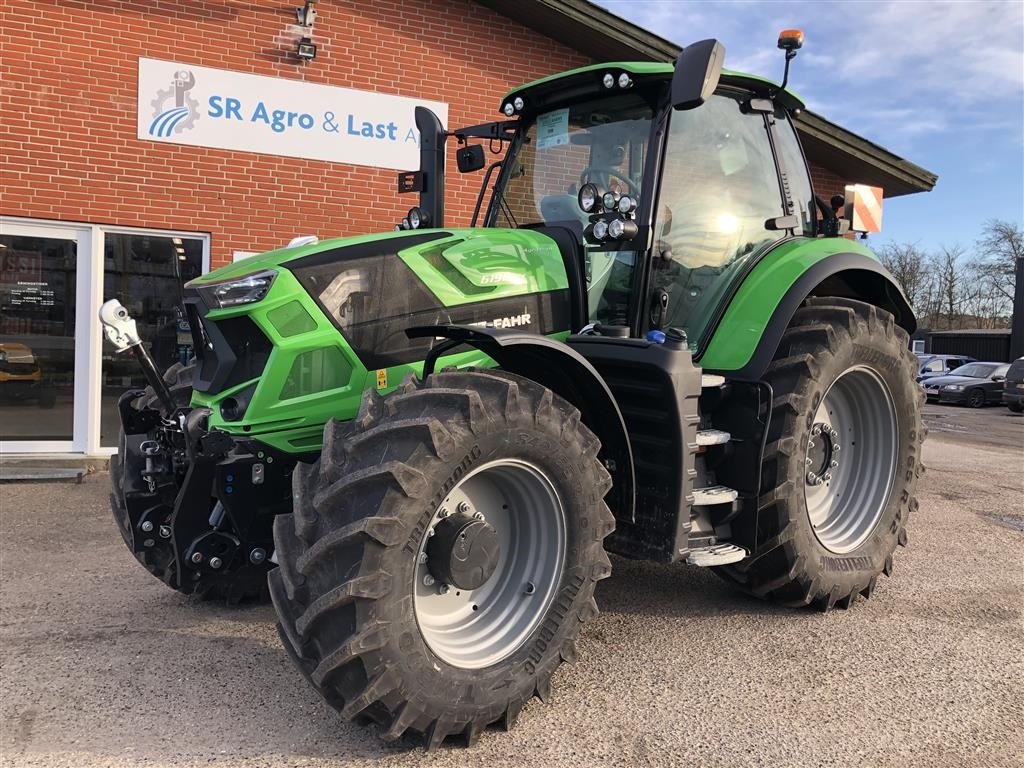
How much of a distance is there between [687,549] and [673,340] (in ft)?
3.02

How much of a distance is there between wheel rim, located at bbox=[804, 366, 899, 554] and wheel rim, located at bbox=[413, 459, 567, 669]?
1.85 m

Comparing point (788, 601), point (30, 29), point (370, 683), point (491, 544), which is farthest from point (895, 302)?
point (30, 29)

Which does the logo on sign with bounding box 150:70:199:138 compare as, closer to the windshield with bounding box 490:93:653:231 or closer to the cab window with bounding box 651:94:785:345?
the windshield with bounding box 490:93:653:231

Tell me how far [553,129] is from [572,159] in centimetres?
22

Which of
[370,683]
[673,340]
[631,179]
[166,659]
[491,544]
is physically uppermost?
[631,179]

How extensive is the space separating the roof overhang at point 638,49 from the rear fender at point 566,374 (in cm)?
637

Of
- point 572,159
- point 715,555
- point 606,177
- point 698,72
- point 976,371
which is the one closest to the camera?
point 698,72

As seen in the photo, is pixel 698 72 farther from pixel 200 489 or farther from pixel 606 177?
pixel 200 489

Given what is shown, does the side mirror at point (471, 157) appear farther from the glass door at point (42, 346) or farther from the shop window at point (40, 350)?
the shop window at point (40, 350)

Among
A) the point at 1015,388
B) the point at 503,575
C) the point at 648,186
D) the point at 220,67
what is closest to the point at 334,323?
the point at 503,575

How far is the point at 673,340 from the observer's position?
348cm

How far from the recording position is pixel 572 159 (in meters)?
4.23

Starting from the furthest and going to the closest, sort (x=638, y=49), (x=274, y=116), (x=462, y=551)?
1. (x=638, y=49)
2. (x=274, y=116)
3. (x=462, y=551)

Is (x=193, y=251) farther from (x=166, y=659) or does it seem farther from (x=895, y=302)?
(x=895, y=302)
